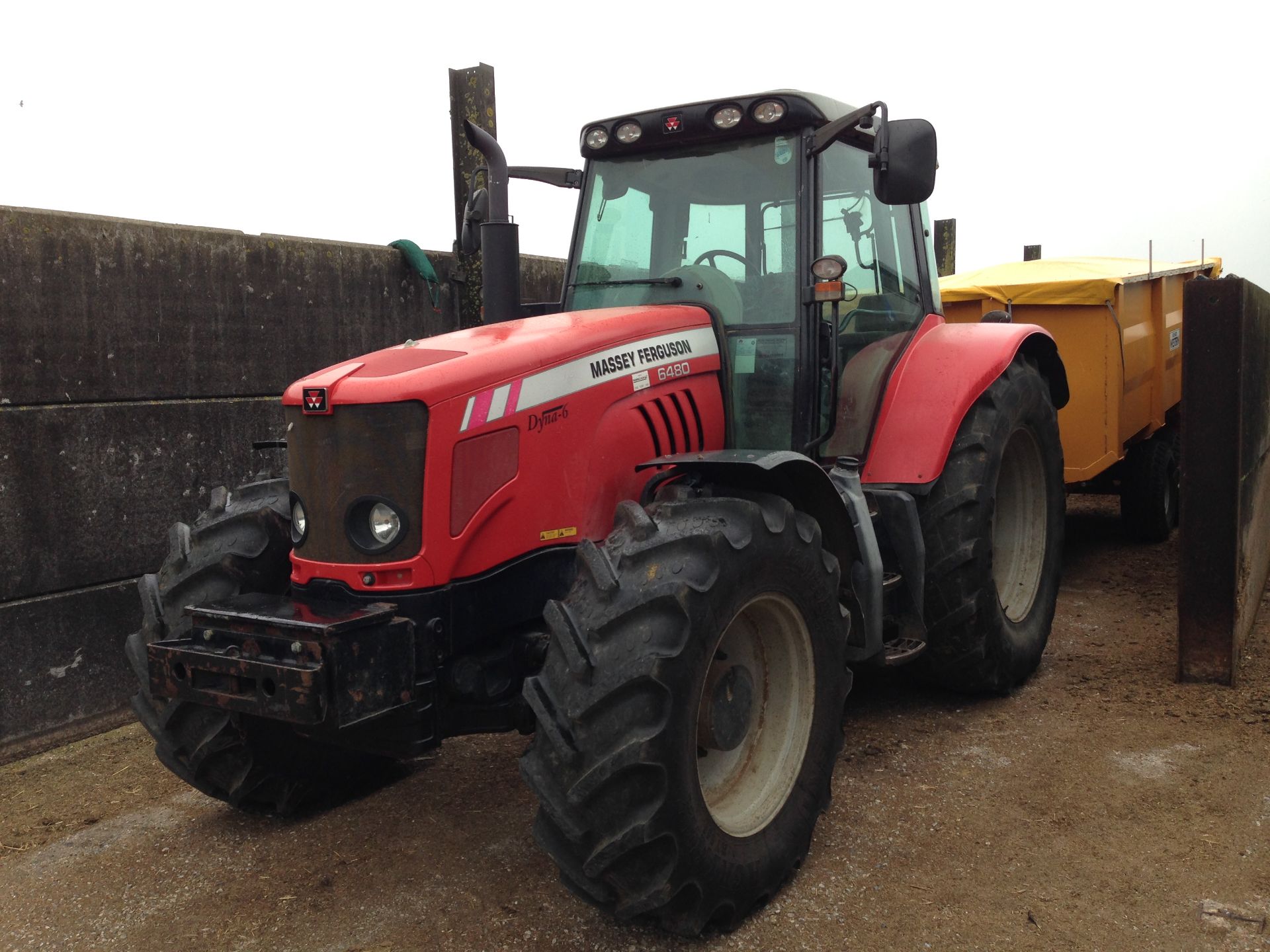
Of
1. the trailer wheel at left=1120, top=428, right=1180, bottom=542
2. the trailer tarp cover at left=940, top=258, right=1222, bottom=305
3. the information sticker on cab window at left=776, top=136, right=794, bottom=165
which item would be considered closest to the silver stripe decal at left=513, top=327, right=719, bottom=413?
the information sticker on cab window at left=776, top=136, right=794, bottom=165

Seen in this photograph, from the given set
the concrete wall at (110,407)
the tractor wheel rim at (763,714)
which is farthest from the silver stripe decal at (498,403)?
the concrete wall at (110,407)

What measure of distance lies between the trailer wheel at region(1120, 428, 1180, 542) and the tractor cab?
366cm

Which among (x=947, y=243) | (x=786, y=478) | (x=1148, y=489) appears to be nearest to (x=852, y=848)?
(x=786, y=478)

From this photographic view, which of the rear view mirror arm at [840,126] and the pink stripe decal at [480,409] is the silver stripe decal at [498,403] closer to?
the pink stripe decal at [480,409]

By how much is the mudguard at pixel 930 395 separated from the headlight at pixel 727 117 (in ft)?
4.03

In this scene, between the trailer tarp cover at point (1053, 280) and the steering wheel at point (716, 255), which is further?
the trailer tarp cover at point (1053, 280)

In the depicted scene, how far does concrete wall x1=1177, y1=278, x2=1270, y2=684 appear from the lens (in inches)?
185

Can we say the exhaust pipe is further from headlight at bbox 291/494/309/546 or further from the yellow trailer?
the yellow trailer

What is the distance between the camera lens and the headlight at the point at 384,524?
3041 millimetres

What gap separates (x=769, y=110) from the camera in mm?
3986

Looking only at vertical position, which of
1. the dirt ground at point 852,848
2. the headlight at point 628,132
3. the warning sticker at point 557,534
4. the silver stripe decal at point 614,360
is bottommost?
the dirt ground at point 852,848

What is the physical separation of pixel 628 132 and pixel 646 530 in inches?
75.7

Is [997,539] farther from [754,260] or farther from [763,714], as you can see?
[763,714]

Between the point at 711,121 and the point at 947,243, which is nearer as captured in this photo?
the point at 711,121
